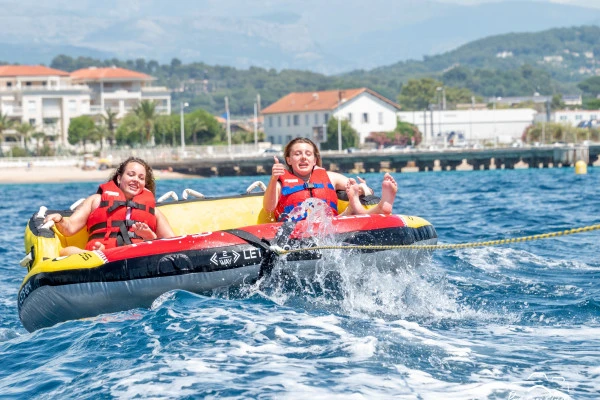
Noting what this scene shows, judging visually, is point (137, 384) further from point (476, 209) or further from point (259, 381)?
point (476, 209)

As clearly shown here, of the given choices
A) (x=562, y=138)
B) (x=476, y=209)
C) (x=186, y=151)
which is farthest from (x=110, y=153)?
(x=476, y=209)

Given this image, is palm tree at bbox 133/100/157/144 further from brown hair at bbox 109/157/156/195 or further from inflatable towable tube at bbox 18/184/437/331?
inflatable towable tube at bbox 18/184/437/331

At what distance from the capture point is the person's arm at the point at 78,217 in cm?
877

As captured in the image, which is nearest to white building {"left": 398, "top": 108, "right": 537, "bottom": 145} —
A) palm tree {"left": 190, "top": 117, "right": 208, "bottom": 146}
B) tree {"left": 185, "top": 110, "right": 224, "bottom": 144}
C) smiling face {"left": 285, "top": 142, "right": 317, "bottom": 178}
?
tree {"left": 185, "top": 110, "right": 224, "bottom": 144}

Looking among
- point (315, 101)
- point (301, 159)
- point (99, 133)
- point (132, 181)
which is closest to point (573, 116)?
point (315, 101)

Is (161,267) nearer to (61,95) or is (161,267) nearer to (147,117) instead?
Result: (147,117)

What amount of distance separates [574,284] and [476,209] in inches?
467

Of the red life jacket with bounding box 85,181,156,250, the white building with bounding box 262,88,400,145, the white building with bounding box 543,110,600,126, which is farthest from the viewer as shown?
the white building with bounding box 543,110,600,126

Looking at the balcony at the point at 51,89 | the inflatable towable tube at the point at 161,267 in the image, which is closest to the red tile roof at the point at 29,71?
the balcony at the point at 51,89

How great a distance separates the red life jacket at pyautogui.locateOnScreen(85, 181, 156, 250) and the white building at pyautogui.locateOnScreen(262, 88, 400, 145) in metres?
78.9

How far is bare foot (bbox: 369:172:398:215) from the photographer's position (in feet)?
27.6

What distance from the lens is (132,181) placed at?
8.71 meters

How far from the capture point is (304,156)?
892 cm

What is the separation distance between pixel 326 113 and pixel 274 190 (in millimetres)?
80054
